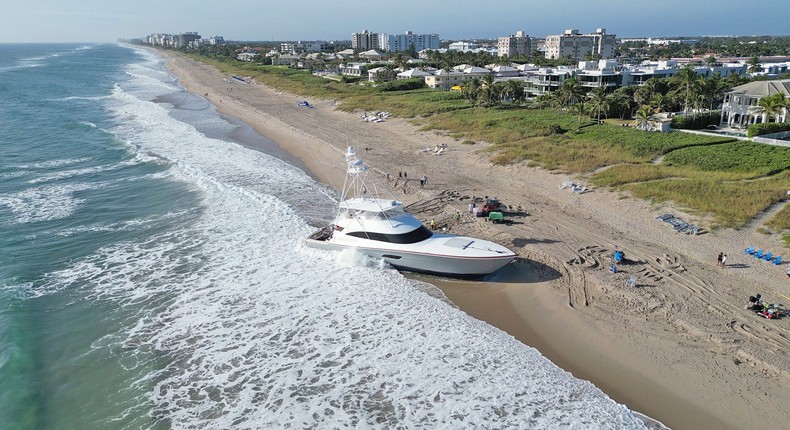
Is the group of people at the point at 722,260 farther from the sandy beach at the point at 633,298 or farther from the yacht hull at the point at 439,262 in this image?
the yacht hull at the point at 439,262

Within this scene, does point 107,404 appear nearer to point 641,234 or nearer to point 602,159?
point 641,234

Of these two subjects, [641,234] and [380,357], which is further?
[641,234]

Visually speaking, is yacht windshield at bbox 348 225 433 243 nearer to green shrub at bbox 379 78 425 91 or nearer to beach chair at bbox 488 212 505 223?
beach chair at bbox 488 212 505 223

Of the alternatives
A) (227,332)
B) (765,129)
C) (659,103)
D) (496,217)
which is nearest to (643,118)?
(659,103)

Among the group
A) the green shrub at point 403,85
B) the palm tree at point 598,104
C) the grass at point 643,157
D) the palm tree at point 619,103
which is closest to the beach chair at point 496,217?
the grass at point 643,157

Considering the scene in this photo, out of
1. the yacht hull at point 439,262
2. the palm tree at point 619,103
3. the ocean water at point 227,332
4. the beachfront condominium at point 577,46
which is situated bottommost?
the ocean water at point 227,332

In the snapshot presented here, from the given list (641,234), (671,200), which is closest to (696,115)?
(671,200)

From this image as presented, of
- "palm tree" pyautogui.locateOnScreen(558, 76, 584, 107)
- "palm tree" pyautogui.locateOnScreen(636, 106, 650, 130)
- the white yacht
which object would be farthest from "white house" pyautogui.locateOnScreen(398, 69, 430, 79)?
the white yacht

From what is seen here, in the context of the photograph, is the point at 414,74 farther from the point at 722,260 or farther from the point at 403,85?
the point at 722,260

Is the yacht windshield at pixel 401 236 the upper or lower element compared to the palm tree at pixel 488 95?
lower
